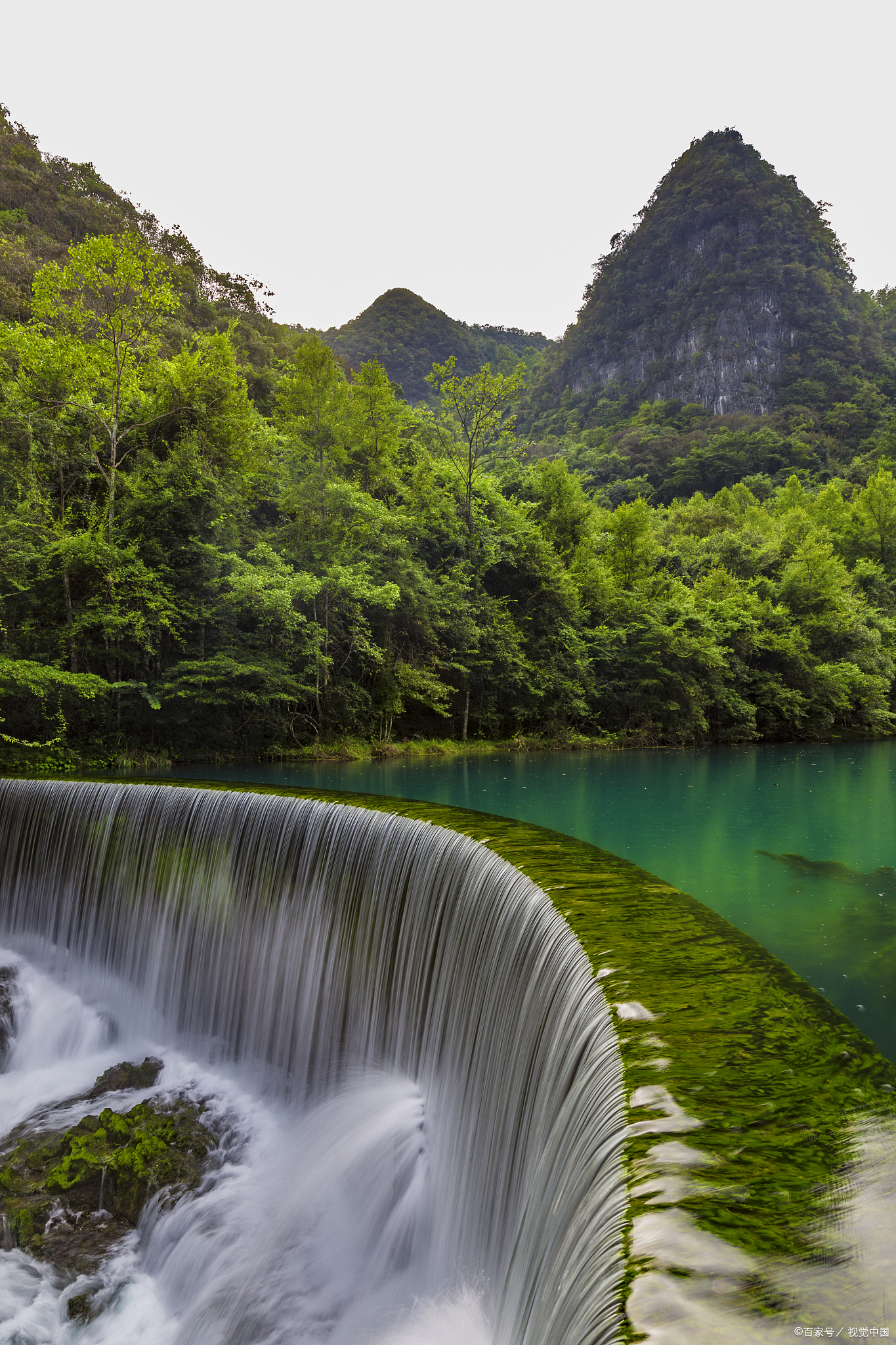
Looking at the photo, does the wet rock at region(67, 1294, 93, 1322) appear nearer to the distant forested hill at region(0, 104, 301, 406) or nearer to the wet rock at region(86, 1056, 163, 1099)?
the wet rock at region(86, 1056, 163, 1099)

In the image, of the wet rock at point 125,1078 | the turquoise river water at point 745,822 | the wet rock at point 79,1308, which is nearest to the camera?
the wet rock at point 79,1308

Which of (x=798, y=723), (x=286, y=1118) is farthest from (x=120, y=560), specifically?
(x=798, y=723)

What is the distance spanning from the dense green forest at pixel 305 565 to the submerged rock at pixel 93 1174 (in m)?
8.90

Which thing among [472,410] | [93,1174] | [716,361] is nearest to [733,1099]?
[93,1174]

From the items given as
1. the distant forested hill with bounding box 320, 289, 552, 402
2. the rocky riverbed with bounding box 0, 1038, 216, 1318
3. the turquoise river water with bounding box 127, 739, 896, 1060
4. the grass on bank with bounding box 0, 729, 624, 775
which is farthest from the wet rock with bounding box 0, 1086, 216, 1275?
the distant forested hill with bounding box 320, 289, 552, 402

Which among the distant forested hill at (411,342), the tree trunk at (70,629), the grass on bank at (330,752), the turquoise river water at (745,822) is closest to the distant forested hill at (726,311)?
the distant forested hill at (411,342)

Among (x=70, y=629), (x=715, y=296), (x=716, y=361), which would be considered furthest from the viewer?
(x=715, y=296)

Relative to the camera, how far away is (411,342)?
2977 inches

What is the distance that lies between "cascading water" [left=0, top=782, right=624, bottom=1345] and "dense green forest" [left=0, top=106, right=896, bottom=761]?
6.73m

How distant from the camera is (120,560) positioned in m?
13.4

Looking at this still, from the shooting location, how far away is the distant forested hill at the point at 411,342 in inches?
2790

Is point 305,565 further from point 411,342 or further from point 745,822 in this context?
point 411,342

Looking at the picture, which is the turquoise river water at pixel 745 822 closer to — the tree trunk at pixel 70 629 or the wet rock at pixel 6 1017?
the tree trunk at pixel 70 629

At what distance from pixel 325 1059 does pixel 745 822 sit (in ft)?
21.8
